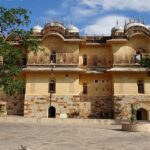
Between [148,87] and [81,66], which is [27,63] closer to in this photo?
[81,66]

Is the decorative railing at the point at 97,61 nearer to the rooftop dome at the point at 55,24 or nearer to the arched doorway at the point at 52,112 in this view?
the rooftop dome at the point at 55,24

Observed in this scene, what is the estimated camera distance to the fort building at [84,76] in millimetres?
24328

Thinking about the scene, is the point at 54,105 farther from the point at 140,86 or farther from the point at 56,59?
the point at 140,86

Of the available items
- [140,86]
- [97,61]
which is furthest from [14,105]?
[140,86]

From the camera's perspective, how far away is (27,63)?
25031 mm

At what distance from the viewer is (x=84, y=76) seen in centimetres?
2605

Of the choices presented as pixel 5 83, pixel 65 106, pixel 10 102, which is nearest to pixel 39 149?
pixel 5 83

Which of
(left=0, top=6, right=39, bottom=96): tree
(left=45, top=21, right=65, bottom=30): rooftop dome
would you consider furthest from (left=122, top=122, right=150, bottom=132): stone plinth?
(left=45, top=21, right=65, bottom=30): rooftop dome

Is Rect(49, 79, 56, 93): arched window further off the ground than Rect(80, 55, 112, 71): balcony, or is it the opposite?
Rect(80, 55, 112, 71): balcony

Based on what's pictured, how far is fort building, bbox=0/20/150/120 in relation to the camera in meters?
24.3

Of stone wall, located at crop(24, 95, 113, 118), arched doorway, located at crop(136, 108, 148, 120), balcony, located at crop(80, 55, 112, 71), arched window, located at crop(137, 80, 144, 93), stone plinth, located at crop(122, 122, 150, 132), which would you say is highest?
balcony, located at crop(80, 55, 112, 71)

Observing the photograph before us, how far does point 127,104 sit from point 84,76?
4.75 meters

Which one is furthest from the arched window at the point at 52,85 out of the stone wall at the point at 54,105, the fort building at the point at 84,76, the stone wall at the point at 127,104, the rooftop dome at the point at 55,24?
the stone wall at the point at 127,104

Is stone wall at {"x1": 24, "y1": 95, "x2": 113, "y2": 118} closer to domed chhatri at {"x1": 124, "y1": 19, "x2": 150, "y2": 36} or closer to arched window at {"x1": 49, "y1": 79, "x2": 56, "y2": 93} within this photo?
arched window at {"x1": 49, "y1": 79, "x2": 56, "y2": 93}
